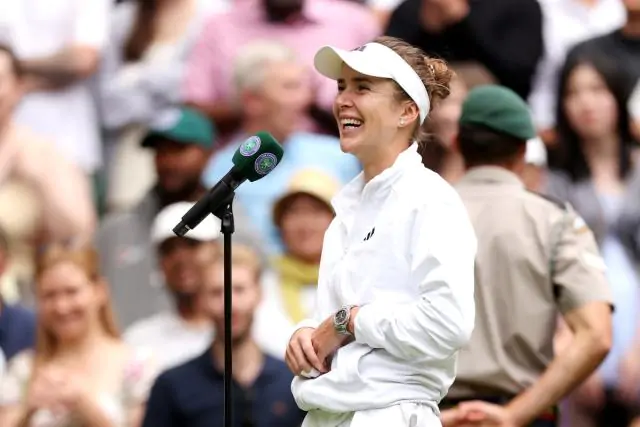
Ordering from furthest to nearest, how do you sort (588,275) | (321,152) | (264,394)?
(321,152) → (264,394) → (588,275)

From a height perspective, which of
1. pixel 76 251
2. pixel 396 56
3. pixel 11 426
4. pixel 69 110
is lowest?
pixel 11 426

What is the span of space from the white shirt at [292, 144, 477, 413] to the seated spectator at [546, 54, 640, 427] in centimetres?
274

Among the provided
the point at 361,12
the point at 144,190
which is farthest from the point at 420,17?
the point at 144,190

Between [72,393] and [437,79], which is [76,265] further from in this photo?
[437,79]

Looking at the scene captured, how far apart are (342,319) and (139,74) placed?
3938mm

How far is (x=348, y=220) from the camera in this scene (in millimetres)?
4270

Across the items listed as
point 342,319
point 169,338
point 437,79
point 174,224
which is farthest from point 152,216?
point 342,319

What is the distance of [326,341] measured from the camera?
13.5ft

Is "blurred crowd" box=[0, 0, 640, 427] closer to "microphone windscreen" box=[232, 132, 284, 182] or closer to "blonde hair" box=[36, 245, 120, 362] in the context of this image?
"blonde hair" box=[36, 245, 120, 362]

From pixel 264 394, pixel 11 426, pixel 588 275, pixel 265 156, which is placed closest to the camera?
pixel 265 156

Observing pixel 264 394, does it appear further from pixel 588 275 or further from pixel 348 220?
pixel 348 220

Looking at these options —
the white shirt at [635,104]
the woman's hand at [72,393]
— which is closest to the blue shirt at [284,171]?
the woman's hand at [72,393]

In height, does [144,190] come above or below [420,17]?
below

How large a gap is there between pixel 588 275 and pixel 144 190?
2.88 metres
